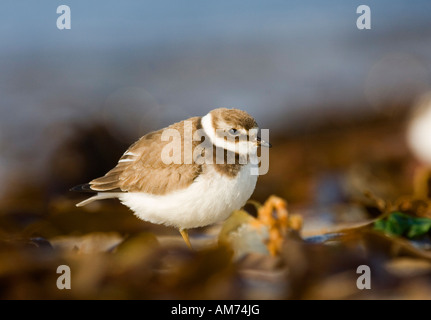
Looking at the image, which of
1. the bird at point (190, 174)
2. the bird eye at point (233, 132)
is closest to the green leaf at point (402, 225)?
the bird at point (190, 174)

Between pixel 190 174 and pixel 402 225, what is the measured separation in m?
0.71

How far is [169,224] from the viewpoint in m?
1.64

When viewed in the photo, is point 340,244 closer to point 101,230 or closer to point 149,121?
point 101,230

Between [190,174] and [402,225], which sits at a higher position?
[190,174]

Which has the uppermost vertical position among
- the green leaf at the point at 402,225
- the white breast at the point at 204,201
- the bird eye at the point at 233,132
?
the bird eye at the point at 233,132

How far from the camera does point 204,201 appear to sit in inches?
61.6

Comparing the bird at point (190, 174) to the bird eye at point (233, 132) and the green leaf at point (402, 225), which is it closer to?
the bird eye at point (233, 132)

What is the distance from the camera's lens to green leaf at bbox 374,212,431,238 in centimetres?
155

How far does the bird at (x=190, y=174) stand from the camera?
157 centimetres

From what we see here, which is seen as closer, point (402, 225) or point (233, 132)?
point (402, 225)

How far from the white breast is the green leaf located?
1.45 feet

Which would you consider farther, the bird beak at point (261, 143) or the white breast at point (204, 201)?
the bird beak at point (261, 143)

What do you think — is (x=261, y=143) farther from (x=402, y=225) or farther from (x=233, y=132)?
(x=402, y=225)

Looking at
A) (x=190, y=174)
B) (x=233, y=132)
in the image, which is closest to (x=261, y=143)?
(x=233, y=132)
